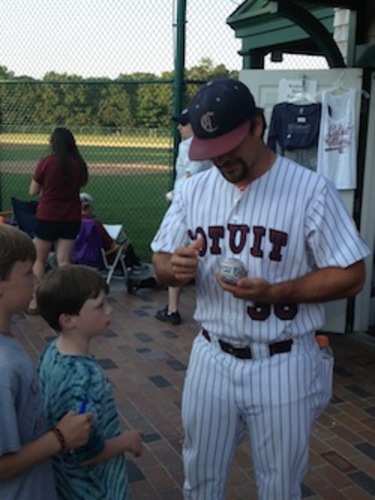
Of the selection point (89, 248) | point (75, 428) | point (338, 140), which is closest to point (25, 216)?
point (89, 248)

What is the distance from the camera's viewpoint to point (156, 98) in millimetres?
9719

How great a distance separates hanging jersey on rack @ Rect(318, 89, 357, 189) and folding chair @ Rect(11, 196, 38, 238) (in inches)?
118

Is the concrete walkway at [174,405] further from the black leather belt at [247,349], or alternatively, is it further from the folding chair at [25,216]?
the black leather belt at [247,349]

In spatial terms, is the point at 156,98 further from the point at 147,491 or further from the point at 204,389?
the point at 204,389

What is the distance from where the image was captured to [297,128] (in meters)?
5.24

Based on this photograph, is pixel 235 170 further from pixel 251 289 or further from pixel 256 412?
pixel 256 412

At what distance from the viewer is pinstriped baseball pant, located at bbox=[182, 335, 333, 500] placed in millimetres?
1991

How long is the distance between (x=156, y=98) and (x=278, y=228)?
816cm

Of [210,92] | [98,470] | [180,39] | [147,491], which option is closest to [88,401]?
[98,470]

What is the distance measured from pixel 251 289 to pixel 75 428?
64cm

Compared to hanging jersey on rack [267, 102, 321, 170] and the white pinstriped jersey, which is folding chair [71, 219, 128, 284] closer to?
hanging jersey on rack [267, 102, 321, 170]

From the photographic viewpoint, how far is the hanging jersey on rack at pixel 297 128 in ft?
17.1

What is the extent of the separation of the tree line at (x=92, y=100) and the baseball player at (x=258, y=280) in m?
5.19

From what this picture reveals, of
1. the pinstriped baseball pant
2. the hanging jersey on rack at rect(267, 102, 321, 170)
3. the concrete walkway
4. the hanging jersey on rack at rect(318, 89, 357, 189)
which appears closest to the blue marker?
the pinstriped baseball pant
